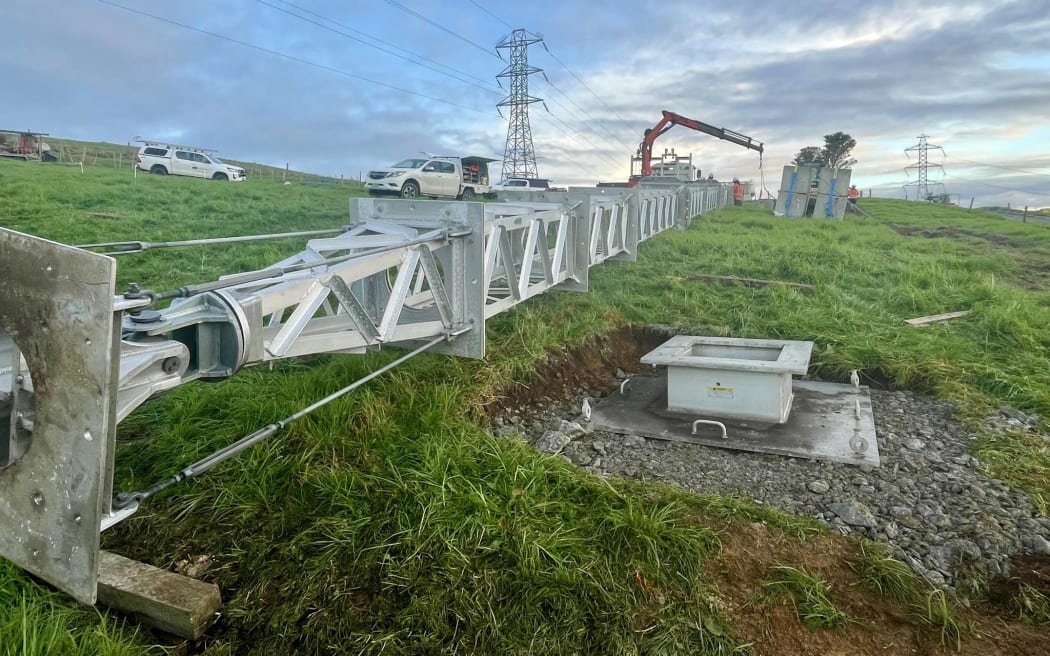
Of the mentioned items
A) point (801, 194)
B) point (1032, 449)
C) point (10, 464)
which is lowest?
point (1032, 449)

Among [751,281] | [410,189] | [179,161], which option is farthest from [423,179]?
[751,281]

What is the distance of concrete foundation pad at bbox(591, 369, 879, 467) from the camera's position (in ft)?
16.1

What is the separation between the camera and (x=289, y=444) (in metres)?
4.10

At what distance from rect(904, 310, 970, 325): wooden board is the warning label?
3.89m

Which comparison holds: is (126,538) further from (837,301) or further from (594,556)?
(837,301)

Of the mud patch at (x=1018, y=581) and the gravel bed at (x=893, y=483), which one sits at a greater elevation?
the gravel bed at (x=893, y=483)

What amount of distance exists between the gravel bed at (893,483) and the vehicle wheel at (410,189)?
15.1 meters

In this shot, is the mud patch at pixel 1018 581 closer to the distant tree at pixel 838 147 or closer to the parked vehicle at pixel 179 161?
the parked vehicle at pixel 179 161

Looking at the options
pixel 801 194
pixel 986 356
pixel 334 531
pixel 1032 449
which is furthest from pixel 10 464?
pixel 801 194

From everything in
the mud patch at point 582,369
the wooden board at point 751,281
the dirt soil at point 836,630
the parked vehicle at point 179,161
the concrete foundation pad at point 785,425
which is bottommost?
the dirt soil at point 836,630

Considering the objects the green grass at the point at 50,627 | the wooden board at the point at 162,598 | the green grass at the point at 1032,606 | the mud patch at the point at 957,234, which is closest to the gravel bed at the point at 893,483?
the green grass at the point at 1032,606

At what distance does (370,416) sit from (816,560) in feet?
9.00

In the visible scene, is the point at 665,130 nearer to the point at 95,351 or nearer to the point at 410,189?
the point at 410,189

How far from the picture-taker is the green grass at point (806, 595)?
304 cm
